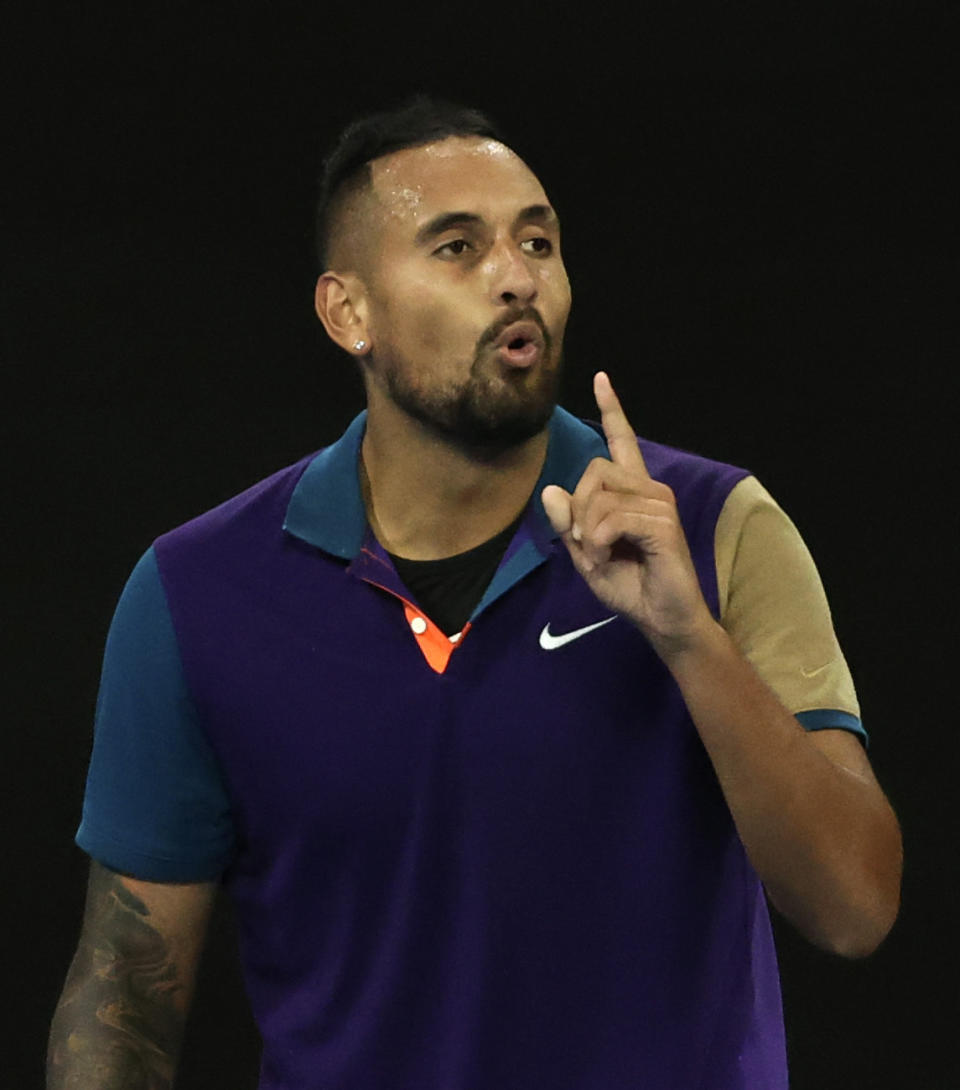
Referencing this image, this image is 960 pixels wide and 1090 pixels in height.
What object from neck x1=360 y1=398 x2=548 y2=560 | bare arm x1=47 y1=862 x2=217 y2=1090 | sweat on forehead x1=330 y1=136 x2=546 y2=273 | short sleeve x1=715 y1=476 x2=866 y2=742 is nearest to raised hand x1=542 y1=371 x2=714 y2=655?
short sleeve x1=715 y1=476 x2=866 y2=742

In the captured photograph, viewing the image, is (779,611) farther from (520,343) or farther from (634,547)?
(520,343)

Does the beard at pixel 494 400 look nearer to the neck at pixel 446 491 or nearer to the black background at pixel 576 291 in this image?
the neck at pixel 446 491

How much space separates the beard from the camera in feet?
6.10

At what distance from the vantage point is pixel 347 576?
194 cm

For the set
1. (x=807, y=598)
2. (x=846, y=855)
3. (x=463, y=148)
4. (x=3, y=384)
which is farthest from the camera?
(x=3, y=384)

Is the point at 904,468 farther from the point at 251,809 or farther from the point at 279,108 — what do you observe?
the point at 251,809

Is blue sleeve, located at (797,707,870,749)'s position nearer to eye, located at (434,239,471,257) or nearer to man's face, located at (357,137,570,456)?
man's face, located at (357,137,570,456)

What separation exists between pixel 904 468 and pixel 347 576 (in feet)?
3.76

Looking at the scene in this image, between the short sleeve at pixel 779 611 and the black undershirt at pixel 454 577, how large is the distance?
0.69ft

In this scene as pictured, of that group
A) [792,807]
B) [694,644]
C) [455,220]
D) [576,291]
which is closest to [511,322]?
[455,220]

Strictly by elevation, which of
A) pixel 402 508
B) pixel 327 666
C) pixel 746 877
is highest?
pixel 402 508

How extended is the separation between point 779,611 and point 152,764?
57cm

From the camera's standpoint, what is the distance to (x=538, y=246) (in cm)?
194

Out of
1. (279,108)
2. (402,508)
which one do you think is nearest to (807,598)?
(402,508)
